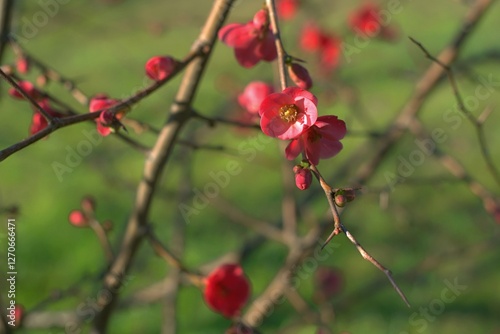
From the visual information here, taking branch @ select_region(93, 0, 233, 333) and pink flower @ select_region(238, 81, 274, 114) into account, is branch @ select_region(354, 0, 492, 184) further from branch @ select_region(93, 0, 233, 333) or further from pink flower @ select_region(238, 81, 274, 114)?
branch @ select_region(93, 0, 233, 333)

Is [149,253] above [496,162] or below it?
above

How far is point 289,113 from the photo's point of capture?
987mm

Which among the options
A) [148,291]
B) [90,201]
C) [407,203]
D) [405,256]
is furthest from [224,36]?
[407,203]

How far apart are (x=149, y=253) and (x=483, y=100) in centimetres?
333

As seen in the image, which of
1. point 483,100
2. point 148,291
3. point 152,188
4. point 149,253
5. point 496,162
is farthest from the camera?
point 483,100

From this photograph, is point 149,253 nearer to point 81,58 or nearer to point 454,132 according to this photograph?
point 454,132

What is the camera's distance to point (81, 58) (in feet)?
22.8

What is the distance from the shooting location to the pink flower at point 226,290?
1396 millimetres

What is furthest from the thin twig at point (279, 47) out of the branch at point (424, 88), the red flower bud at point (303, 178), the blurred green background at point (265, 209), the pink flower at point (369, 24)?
the pink flower at point (369, 24)

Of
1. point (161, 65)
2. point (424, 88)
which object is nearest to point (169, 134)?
point (161, 65)

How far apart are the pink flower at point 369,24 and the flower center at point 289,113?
1.97 m

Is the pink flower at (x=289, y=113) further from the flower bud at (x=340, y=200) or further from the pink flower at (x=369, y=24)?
the pink flower at (x=369, y=24)

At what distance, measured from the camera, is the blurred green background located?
3133mm

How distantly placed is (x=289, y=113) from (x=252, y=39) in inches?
10.7
